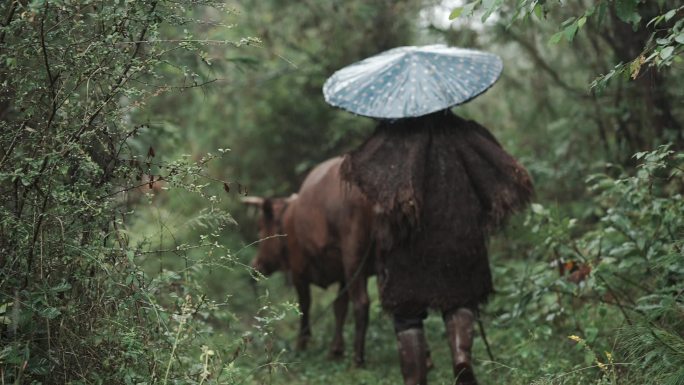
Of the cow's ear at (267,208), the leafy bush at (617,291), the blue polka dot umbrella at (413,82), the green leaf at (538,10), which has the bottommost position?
the cow's ear at (267,208)

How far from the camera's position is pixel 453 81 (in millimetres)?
5352

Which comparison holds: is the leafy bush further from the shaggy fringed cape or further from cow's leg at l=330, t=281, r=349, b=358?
cow's leg at l=330, t=281, r=349, b=358

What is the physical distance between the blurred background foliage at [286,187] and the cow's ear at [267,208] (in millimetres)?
1147

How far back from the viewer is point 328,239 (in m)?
7.12

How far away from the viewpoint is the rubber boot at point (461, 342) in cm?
509

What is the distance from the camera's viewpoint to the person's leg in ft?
17.3

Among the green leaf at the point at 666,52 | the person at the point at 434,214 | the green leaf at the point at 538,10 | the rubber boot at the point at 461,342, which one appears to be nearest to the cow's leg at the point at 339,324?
the person at the point at 434,214

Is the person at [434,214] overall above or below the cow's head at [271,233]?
above

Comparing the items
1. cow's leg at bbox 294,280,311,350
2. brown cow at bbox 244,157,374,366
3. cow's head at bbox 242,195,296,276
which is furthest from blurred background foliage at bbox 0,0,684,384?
cow's head at bbox 242,195,296,276

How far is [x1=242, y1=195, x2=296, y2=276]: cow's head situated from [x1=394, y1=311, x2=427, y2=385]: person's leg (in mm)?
2995

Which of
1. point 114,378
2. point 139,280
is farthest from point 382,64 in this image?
point 114,378

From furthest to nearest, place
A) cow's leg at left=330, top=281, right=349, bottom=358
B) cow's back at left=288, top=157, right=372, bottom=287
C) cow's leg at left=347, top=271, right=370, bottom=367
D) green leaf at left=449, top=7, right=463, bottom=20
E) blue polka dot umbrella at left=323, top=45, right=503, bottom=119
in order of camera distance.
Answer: cow's leg at left=330, top=281, right=349, bottom=358
cow's leg at left=347, top=271, right=370, bottom=367
cow's back at left=288, top=157, right=372, bottom=287
blue polka dot umbrella at left=323, top=45, right=503, bottom=119
green leaf at left=449, top=7, right=463, bottom=20

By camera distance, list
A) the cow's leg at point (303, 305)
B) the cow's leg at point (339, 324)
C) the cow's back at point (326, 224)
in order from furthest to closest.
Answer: the cow's leg at point (303, 305), the cow's leg at point (339, 324), the cow's back at point (326, 224)

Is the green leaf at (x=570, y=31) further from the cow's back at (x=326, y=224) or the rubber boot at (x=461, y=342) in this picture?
the cow's back at (x=326, y=224)
